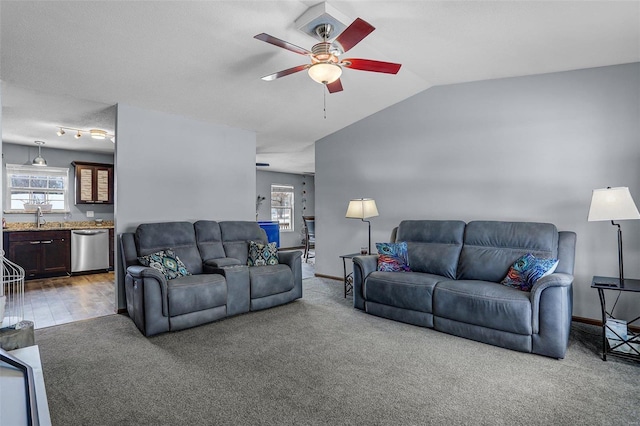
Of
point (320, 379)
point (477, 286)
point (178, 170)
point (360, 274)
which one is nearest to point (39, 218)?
point (178, 170)

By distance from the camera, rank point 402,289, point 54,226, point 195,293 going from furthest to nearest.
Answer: point 54,226, point 402,289, point 195,293

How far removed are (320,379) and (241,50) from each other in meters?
2.97

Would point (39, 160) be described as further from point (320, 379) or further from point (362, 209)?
point (320, 379)

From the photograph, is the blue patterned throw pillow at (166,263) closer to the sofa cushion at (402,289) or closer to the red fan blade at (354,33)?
the sofa cushion at (402,289)

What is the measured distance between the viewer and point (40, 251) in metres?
5.82

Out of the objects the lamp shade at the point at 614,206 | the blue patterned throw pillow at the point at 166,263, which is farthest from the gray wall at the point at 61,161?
the lamp shade at the point at 614,206

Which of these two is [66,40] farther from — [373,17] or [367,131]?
[367,131]

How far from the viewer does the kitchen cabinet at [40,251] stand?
559 cm

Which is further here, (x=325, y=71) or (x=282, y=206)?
(x=282, y=206)

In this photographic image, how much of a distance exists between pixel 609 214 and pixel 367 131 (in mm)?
3321

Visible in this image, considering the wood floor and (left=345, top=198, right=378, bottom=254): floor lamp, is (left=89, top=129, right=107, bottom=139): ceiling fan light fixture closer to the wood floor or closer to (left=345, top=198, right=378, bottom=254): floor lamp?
the wood floor

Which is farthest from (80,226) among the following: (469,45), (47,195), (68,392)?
(469,45)

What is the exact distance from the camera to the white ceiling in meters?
2.68

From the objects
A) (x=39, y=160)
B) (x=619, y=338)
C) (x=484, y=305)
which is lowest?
(x=619, y=338)
